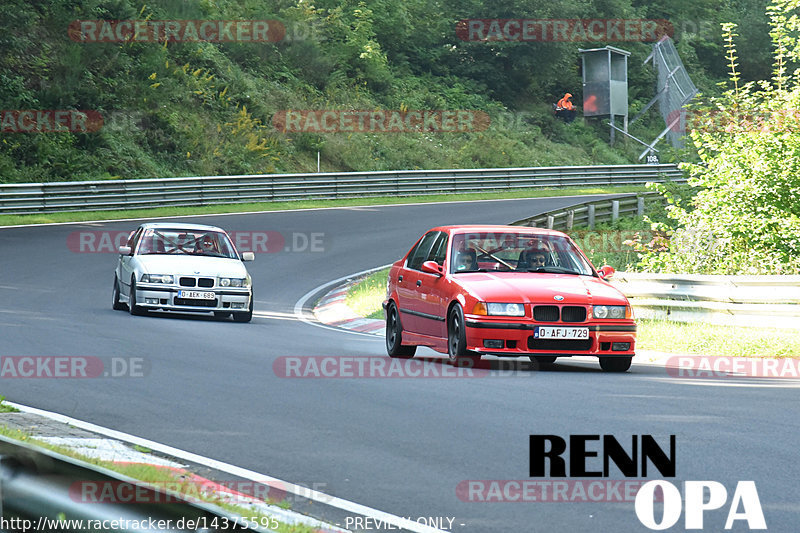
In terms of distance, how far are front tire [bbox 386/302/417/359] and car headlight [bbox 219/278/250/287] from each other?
15.5ft

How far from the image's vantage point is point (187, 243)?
19.1 metres

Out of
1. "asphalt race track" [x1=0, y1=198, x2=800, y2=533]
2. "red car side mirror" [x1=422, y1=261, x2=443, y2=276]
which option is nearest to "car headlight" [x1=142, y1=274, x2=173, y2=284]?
"asphalt race track" [x1=0, y1=198, x2=800, y2=533]

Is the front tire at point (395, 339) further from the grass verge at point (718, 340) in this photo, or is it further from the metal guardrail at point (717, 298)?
the metal guardrail at point (717, 298)

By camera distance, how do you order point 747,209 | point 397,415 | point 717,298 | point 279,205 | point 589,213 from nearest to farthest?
point 397,415, point 717,298, point 747,209, point 589,213, point 279,205

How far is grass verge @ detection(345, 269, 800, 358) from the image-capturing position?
13031 millimetres

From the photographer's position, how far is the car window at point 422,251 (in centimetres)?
1357

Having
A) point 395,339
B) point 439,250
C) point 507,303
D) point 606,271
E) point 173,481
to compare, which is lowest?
point 395,339

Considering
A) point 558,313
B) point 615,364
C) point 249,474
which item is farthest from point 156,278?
point 249,474

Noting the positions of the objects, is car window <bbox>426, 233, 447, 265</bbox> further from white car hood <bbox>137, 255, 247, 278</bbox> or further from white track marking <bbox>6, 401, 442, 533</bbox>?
white track marking <bbox>6, 401, 442, 533</bbox>

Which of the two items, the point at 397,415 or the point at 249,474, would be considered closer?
the point at 249,474

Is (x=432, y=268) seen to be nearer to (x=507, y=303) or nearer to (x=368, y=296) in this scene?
(x=507, y=303)

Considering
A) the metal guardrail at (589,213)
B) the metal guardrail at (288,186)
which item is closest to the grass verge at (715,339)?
the metal guardrail at (589,213)

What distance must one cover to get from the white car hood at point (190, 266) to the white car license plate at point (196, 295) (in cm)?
28

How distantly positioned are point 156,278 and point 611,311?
324 inches
